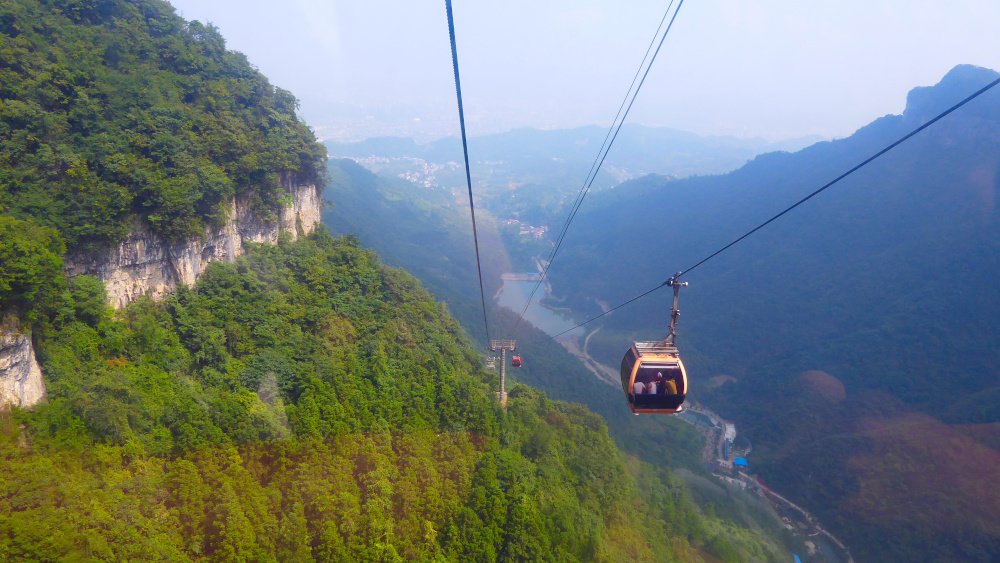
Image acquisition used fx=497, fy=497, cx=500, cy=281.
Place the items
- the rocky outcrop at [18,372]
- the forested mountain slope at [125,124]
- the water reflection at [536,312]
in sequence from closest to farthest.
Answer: the rocky outcrop at [18,372] → the forested mountain slope at [125,124] → the water reflection at [536,312]

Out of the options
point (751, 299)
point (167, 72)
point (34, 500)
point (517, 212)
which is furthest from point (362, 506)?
point (517, 212)

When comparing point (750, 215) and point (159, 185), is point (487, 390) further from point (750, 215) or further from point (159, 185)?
point (750, 215)

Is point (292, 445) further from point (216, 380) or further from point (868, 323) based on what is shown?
point (868, 323)

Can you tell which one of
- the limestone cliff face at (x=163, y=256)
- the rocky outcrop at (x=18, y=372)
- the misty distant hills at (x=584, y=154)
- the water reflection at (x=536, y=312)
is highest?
the misty distant hills at (x=584, y=154)

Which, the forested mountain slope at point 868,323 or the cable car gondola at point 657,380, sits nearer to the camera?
the cable car gondola at point 657,380

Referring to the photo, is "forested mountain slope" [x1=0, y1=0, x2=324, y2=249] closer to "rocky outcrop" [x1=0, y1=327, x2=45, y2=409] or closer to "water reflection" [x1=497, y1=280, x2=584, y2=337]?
"rocky outcrop" [x1=0, y1=327, x2=45, y2=409]

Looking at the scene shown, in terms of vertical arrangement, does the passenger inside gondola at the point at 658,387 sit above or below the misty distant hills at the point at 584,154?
below

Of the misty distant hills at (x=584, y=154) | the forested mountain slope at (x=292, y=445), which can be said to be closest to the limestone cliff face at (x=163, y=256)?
the forested mountain slope at (x=292, y=445)

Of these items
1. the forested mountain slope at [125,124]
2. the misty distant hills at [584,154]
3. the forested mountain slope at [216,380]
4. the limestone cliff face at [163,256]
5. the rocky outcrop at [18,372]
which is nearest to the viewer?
the rocky outcrop at [18,372]

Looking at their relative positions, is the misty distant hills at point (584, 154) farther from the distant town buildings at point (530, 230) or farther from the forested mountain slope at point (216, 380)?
the forested mountain slope at point (216, 380)
